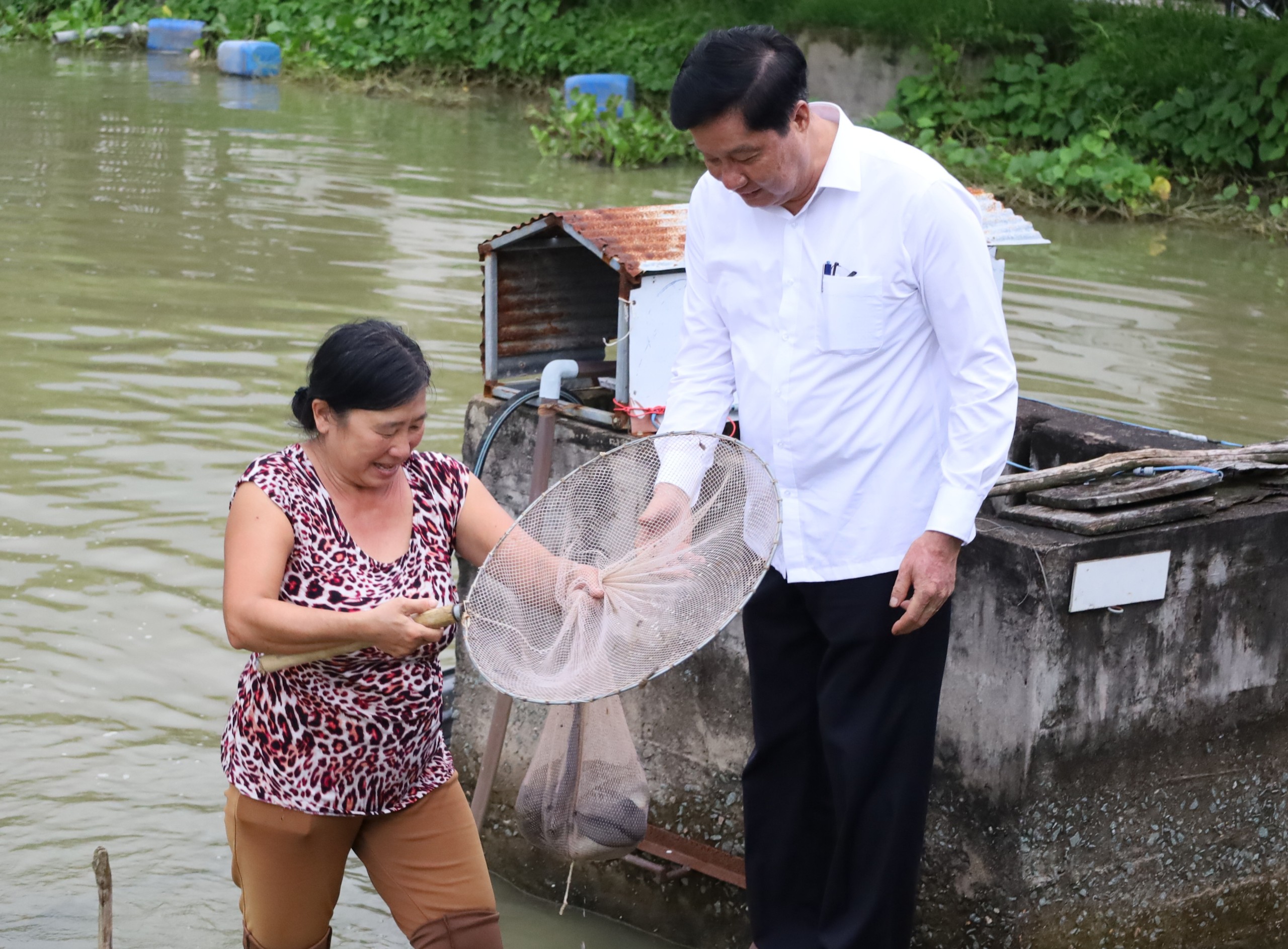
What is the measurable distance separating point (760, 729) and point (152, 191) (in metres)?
11.1

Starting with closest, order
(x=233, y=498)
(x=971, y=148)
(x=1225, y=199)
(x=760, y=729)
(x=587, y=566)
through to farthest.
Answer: (x=233, y=498), (x=587, y=566), (x=760, y=729), (x=1225, y=199), (x=971, y=148)

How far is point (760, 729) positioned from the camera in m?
3.34

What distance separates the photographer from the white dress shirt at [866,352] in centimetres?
298

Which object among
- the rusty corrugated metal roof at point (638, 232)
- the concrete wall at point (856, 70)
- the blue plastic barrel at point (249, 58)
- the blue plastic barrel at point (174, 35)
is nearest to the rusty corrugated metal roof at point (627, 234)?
the rusty corrugated metal roof at point (638, 232)

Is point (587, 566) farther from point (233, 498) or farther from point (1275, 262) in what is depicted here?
point (1275, 262)

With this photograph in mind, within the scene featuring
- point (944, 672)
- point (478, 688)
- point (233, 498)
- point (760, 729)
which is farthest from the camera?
point (478, 688)

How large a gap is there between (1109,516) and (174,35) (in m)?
21.9

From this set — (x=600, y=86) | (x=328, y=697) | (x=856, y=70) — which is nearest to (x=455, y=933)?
(x=328, y=697)

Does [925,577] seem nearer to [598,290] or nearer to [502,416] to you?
[502,416]

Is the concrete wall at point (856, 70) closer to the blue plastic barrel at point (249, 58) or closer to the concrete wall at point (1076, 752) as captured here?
the blue plastic barrel at point (249, 58)

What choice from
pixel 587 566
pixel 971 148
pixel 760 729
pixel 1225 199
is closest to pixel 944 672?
pixel 760 729

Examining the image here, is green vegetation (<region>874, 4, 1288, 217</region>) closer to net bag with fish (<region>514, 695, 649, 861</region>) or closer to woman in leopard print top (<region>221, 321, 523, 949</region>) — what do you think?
net bag with fish (<region>514, 695, 649, 861</region>)

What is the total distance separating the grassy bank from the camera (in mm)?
14258

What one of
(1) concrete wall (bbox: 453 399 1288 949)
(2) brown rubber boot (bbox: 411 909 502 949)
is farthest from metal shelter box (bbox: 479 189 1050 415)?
(2) brown rubber boot (bbox: 411 909 502 949)
